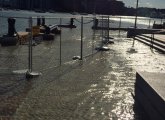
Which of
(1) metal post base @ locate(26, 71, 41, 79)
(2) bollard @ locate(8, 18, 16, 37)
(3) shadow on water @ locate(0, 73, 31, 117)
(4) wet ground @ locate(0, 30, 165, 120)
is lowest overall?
(4) wet ground @ locate(0, 30, 165, 120)

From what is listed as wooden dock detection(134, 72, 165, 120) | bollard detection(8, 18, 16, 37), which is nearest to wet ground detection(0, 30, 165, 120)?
wooden dock detection(134, 72, 165, 120)

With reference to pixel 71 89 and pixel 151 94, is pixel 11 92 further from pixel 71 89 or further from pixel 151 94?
pixel 151 94

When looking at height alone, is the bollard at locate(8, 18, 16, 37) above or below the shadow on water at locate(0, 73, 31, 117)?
above

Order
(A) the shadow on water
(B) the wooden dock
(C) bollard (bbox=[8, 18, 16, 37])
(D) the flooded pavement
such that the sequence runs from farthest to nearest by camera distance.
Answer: (C) bollard (bbox=[8, 18, 16, 37]), (A) the shadow on water, (D) the flooded pavement, (B) the wooden dock

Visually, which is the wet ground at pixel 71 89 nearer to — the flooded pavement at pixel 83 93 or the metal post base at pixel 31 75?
the flooded pavement at pixel 83 93

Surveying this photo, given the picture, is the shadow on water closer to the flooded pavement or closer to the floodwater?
the floodwater

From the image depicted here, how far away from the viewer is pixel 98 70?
16.4m

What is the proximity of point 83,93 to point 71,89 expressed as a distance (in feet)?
2.06

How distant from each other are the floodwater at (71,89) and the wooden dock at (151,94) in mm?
235

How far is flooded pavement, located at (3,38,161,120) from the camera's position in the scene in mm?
9406

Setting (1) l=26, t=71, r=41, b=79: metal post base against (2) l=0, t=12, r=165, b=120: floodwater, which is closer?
(2) l=0, t=12, r=165, b=120: floodwater

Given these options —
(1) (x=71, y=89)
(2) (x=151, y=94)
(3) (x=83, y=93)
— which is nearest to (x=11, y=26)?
(1) (x=71, y=89)

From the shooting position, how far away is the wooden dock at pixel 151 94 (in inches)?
324

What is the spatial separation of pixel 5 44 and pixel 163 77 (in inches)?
640
